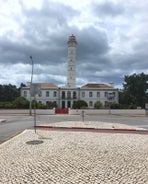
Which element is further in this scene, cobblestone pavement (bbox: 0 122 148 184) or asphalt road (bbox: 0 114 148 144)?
asphalt road (bbox: 0 114 148 144)

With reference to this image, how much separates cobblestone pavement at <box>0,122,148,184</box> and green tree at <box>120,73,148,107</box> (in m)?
70.0

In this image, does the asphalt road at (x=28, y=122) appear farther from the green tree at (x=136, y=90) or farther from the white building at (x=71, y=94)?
the green tree at (x=136, y=90)

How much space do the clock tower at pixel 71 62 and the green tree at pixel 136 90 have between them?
18730mm

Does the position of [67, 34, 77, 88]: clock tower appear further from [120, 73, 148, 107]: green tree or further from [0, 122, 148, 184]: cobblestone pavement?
[0, 122, 148, 184]: cobblestone pavement

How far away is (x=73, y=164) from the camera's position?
5.88 m

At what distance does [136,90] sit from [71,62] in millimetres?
24643

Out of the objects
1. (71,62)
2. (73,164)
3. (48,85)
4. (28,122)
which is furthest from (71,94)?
(73,164)

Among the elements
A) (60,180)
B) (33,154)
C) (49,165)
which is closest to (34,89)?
(33,154)

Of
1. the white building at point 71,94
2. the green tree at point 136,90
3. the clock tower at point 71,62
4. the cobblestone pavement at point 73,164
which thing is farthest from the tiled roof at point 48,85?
the cobblestone pavement at point 73,164

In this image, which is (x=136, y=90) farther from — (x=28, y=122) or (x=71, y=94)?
(x=28, y=122)

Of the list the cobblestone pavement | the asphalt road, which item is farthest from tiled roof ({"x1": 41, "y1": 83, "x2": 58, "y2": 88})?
the cobblestone pavement

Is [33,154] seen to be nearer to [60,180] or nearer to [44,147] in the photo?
[44,147]

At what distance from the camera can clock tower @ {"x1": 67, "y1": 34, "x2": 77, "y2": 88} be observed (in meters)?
76.8

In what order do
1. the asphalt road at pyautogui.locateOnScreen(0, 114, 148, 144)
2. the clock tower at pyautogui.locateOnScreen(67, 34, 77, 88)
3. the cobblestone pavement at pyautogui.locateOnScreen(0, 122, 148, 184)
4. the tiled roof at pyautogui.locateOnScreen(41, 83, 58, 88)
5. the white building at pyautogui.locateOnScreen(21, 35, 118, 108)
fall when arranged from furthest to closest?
the clock tower at pyautogui.locateOnScreen(67, 34, 77, 88), the tiled roof at pyautogui.locateOnScreen(41, 83, 58, 88), the white building at pyautogui.locateOnScreen(21, 35, 118, 108), the asphalt road at pyautogui.locateOnScreen(0, 114, 148, 144), the cobblestone pavement at pyautogui.locateOnScreen(0, 122, 148, 184)
